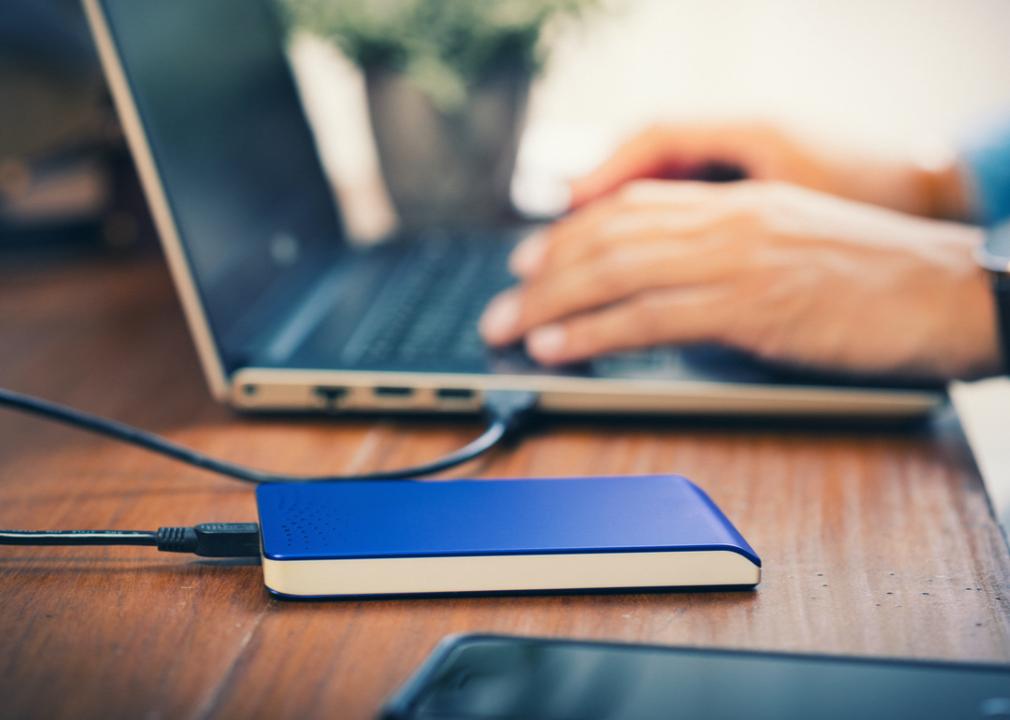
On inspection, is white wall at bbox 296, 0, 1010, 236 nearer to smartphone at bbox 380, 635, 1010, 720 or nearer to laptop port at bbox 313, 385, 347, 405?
laptop port at bbox 313, 385, 347, 405

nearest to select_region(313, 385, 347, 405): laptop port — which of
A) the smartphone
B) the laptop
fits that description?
the laptop

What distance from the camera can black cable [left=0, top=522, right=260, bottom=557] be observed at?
440 millimetres

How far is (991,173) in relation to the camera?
736mm

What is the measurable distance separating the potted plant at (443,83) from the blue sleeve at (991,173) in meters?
0.33

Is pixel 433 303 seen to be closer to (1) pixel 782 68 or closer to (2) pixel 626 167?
(2) pixel 626 167

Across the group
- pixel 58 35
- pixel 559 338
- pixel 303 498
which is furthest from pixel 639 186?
pixel 58 35

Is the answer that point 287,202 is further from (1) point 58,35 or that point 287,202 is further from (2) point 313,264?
(1) point 58,35

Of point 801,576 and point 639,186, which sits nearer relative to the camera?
point 801,576

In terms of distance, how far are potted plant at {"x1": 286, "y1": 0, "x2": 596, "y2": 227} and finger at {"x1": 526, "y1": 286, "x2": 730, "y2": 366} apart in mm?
327

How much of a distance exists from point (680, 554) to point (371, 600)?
4.9 inches

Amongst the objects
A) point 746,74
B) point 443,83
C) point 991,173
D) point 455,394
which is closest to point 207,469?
point 455,394

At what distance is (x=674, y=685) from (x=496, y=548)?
0.30 feet

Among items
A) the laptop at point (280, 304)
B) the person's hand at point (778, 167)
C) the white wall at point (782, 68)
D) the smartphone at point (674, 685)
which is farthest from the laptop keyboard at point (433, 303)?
the white wall at point (782, 68)

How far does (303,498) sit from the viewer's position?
440 millimetres
